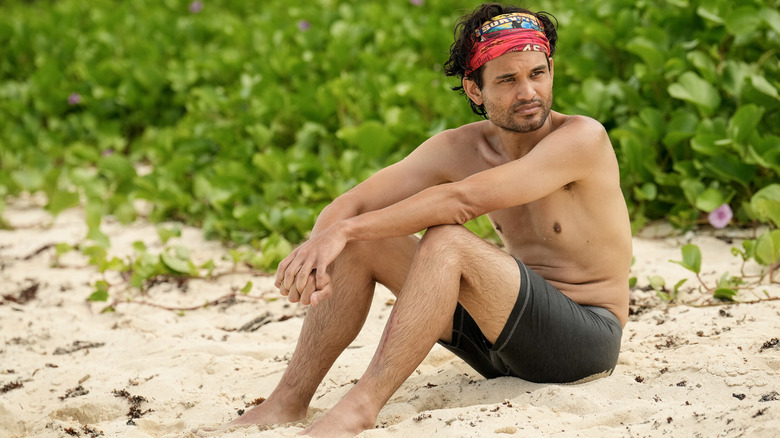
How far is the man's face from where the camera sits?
259cm

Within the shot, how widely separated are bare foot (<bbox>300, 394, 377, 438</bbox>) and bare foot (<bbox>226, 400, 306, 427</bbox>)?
278 mm

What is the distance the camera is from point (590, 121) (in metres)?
2.61

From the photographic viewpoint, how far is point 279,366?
3188 mm

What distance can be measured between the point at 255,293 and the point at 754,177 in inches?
87.7

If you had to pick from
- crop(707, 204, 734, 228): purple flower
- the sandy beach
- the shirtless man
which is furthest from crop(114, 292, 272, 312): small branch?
crop(707, 204, 734, 228): purple flower

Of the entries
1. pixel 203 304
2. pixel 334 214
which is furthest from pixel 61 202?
pixel 334 214

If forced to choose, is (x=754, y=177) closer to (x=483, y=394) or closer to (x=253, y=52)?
(x=483, y=394)

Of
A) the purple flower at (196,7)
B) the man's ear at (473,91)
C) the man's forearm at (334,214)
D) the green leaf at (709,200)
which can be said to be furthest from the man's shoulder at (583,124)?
the purple flower at (196,7)

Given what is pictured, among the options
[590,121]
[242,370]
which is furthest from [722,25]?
[242,370]

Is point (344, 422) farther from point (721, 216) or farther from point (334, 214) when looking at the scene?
point (721, 216)

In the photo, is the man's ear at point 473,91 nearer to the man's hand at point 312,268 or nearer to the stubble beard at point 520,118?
the stubble beard at point 520,118

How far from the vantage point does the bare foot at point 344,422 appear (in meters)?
2.32

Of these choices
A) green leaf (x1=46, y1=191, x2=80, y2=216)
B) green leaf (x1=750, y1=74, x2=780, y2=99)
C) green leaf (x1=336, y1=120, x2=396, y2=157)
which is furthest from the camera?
green leaf (x1=46, y1=191, x2=80, y2=216)

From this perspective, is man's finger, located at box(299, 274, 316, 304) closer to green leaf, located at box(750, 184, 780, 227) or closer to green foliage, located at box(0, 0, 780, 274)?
green foliage, located at box(0, 0, 780, 274)
